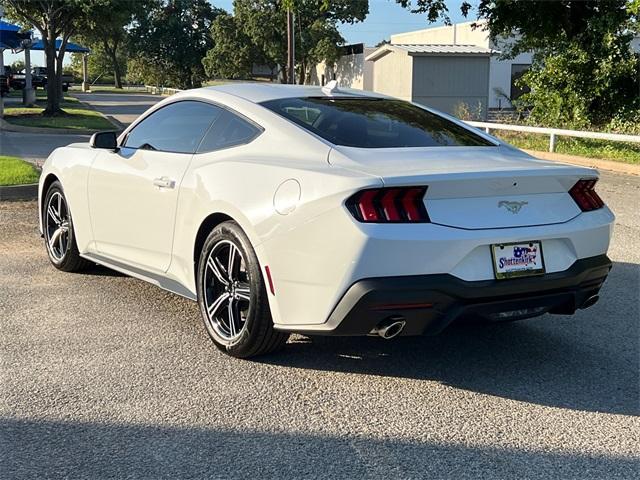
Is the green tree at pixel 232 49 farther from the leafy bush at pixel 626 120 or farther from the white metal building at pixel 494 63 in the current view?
the leafy bush at pixel 626 120

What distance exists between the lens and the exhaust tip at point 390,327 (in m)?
3.70

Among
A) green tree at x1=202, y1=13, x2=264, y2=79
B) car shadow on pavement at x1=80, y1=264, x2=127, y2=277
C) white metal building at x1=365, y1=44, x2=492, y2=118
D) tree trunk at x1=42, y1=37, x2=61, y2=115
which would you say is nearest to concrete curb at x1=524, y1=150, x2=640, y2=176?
car shadow on pavement at x1=80, y1=264, x2=127, y2=277

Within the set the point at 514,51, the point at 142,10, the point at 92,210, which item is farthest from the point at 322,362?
the point at 142,10

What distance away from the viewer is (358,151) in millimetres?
4168

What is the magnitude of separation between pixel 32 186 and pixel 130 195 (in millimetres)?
5784

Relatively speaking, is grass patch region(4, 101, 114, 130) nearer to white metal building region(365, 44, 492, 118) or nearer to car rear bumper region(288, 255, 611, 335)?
white metal building region(365, 44, 492, 118)

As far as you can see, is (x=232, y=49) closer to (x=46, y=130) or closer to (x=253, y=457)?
(x=46, y=130)

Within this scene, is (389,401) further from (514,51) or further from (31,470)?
(514,51)

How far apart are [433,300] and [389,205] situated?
1.66 feet

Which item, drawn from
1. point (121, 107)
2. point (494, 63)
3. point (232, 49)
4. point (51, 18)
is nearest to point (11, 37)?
point (51, 18)

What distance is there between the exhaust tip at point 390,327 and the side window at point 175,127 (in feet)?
6.11

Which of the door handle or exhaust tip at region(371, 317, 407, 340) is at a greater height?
the door handle

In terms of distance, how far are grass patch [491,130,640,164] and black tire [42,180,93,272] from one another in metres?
11.8

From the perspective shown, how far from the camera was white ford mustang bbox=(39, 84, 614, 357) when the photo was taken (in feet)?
12.0
